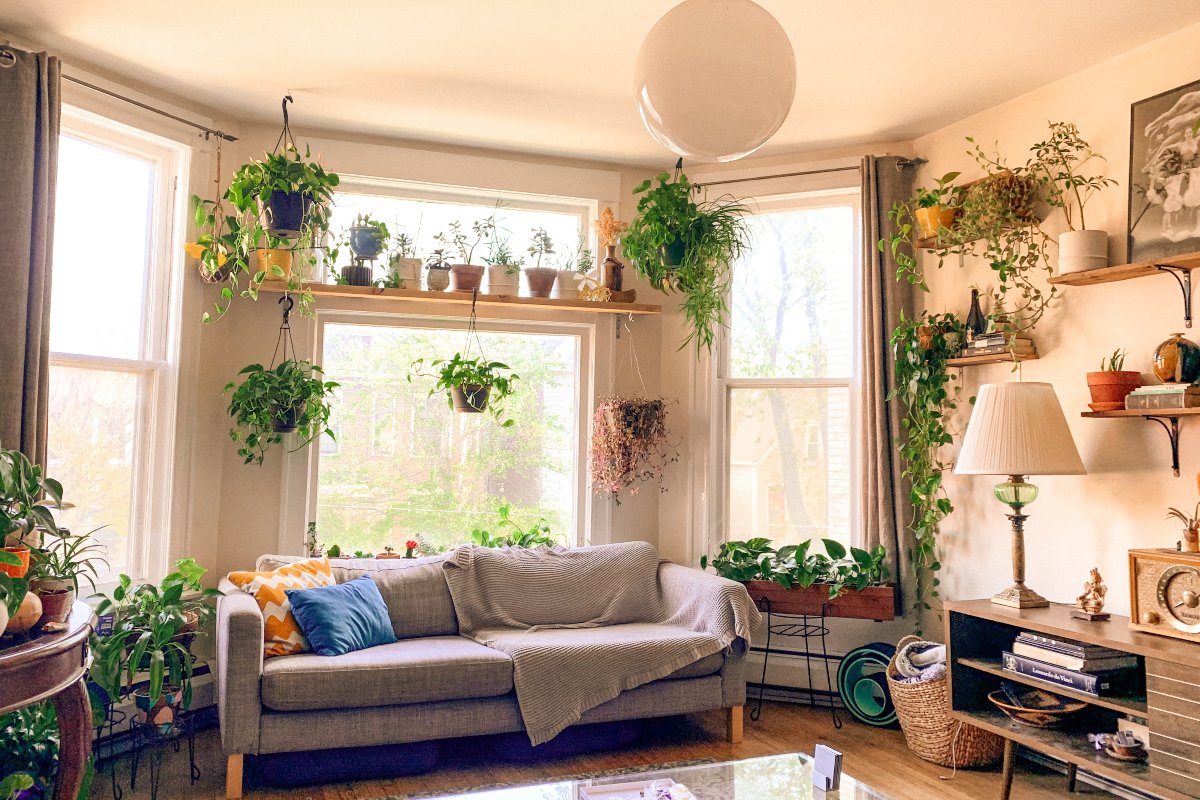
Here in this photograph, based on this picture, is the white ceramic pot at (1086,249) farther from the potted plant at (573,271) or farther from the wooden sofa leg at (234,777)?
the wooden sofa leg at (234,777)

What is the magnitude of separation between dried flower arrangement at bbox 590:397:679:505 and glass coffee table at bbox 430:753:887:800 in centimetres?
198

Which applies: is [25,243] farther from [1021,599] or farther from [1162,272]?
[1162,272]

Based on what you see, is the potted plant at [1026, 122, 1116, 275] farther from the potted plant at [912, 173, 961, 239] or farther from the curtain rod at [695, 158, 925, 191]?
the curtain rod at [695, 158, 925, 191]

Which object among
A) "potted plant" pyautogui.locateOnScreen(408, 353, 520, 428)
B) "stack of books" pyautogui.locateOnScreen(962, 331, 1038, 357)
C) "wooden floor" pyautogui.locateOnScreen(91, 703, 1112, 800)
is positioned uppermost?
"stack of books" pyautogui.locateOnScreen(962, 331, 1038, 357)

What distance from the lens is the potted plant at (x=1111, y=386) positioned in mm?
3035

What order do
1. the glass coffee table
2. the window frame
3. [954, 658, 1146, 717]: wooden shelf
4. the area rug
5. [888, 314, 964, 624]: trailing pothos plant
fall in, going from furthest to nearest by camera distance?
the window frame
[888, 314, 964, 624]: trailing pothos plant
the area rug
[954, 658, 1146, 717]: wooden shelf
the glass coffee table

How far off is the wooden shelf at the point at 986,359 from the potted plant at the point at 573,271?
171cm

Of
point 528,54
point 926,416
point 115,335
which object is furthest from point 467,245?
point 926,416

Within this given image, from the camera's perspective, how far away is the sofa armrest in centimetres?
294

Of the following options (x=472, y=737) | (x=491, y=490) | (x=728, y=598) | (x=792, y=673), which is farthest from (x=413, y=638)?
(x=792, y=673)

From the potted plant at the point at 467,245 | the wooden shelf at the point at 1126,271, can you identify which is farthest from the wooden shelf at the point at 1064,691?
the potted plant at the point at 467,245

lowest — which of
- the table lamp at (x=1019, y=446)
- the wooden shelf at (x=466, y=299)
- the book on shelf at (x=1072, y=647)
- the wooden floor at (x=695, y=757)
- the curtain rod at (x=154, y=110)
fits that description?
the wooden floor at (x=695, y=757)

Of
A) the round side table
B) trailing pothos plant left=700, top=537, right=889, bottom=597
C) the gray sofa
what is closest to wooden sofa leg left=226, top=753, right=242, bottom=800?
the gray sofa

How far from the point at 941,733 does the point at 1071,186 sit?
2111mm
